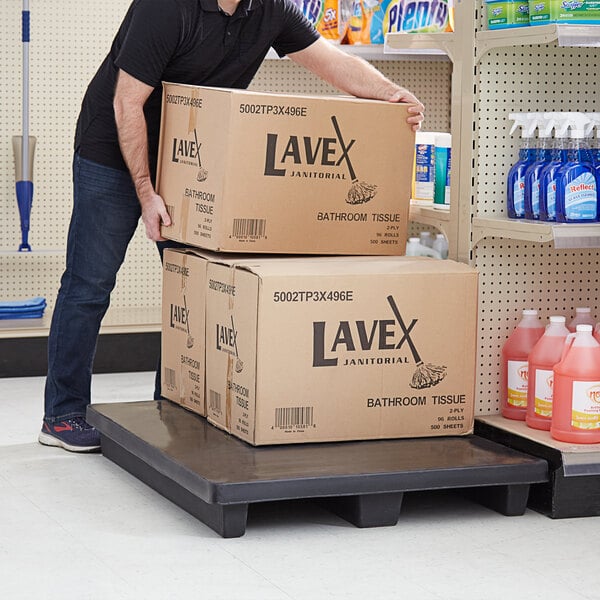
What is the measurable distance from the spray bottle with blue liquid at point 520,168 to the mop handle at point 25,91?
2468 mm

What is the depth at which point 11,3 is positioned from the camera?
500 cm

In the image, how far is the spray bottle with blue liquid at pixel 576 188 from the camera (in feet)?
9.31

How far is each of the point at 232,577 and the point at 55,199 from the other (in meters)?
3.12

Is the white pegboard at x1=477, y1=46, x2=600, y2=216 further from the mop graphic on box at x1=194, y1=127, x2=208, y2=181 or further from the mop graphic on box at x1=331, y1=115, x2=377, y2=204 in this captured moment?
the mop graphic on box at x1=194, y1=127, x2=208, y2=181

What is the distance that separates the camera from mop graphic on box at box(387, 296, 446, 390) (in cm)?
292

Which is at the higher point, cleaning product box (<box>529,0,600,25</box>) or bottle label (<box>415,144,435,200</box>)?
cleaning product box (<box>529,0,600,25</box>)

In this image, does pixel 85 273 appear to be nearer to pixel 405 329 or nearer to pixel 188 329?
pixel 188 329

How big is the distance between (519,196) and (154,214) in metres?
0.99

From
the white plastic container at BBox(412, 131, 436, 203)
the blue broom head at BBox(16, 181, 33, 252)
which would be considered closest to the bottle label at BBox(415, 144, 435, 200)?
the white plastic container at BBox(412, 131, 436, 203)

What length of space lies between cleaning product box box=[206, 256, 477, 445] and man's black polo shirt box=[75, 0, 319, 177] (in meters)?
0.57

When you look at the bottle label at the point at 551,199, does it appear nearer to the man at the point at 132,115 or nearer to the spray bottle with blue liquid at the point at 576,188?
the spray bottle with blue liquid at the point at 576,188

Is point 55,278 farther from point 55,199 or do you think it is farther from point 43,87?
point 43,87

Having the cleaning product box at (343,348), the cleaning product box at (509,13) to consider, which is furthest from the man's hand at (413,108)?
the cleaning product box at (343,348)

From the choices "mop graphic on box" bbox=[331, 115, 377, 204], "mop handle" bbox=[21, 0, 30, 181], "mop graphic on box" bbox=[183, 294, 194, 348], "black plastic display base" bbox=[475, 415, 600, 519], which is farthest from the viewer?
"mop handle" bbox=[21, 0, 30, 181]
